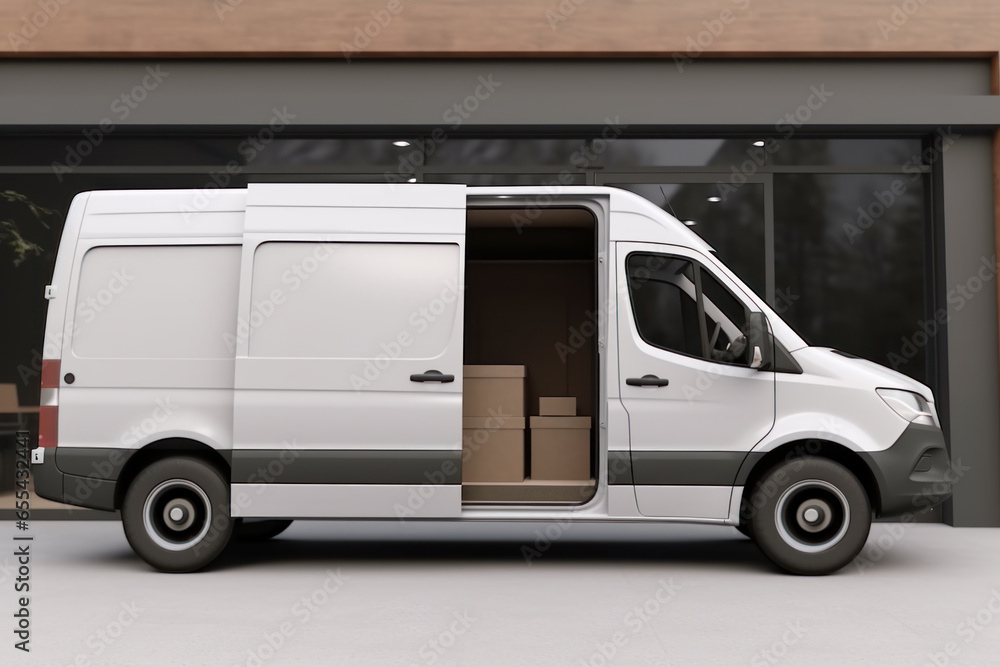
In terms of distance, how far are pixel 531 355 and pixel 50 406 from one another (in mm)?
3915

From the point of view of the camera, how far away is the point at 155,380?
710cm

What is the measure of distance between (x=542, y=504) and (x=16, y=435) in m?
5.92

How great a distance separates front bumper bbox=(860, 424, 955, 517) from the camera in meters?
6.85

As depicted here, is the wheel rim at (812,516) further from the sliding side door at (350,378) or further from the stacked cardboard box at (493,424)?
the sliding side door at (350,378)

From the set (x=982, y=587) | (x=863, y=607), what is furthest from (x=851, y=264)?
(x=863, y=607)

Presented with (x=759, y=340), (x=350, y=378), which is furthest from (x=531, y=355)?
(x=759, y=340)

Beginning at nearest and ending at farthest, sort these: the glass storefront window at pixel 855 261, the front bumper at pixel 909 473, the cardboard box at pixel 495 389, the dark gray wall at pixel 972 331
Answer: the front bumper at pixel 909 473, the cardboard box at pixel 495 389, the dark gray wall at pixel 972 331, the glass storefront window at pixel 855 261

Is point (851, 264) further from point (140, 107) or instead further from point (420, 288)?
point (140, 107)

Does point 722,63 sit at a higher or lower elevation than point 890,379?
higher

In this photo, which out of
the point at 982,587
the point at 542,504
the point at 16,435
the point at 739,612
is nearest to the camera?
the point at 739,612

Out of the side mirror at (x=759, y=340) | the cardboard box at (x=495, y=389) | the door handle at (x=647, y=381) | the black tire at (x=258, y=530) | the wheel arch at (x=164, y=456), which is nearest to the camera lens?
the side mirror at (x=759, y=340)

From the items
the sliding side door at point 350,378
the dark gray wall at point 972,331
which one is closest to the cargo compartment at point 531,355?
the sliding side door at point 350,378

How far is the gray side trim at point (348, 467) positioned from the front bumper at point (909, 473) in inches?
114

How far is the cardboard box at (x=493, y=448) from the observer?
7.41m
